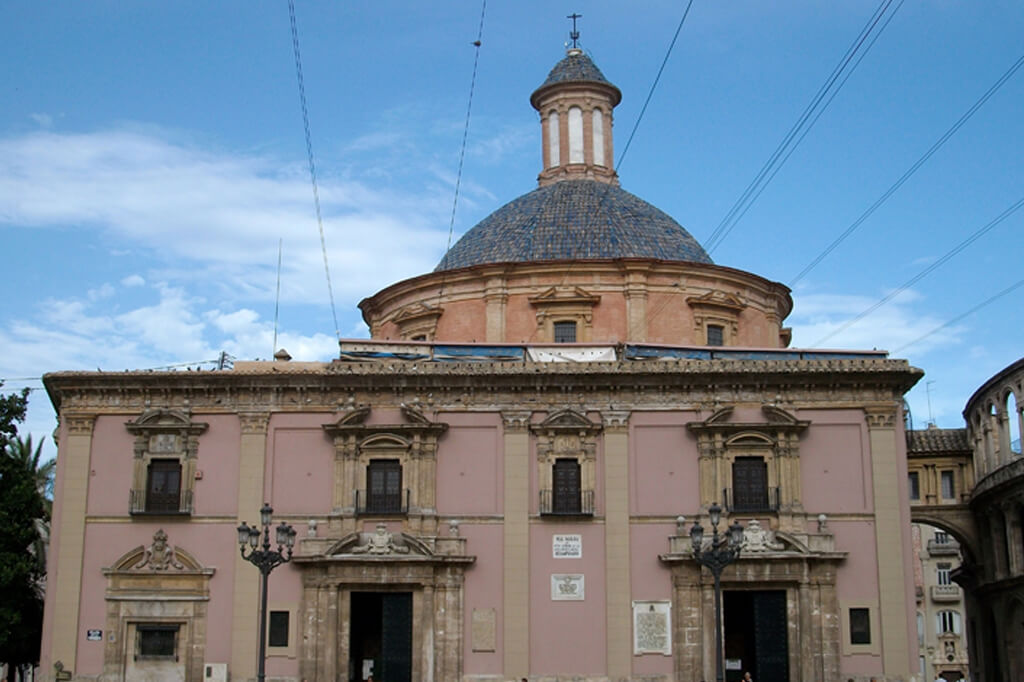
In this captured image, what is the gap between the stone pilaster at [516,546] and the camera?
28.3m

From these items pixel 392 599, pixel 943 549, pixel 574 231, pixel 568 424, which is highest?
pixel 574 231

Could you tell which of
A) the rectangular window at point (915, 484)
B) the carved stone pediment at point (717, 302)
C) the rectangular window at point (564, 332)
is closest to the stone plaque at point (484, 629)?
the rectangular window at point (564, 332)

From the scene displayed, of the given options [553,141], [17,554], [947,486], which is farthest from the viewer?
[947,486]

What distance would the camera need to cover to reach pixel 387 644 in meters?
28.8

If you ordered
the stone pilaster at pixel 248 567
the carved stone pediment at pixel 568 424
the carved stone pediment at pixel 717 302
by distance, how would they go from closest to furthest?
the stone pilaster at pixel 248 567 < the carved stone pediment at pixel 568 424 < the carved stone pediment at pixel 717 302

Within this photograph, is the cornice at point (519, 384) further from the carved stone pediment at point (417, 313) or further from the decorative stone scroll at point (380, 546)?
the carved stone pediment at point (417, 313)

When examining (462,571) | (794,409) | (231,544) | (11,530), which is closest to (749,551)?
(794,409)

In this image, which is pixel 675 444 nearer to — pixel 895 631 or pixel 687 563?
pixel 687 563

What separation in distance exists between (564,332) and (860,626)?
10.5m

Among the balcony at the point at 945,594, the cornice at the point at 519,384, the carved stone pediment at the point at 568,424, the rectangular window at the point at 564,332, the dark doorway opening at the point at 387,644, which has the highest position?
the rectangular window at the point at 564,332

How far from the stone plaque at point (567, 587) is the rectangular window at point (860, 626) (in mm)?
5880

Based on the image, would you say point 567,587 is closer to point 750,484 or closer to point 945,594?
point 750,484

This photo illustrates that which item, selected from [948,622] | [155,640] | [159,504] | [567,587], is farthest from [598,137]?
[948,622]

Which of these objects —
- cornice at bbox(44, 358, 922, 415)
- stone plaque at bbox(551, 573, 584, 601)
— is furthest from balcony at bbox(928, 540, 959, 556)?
stone plaque at bbox(551, 573, 584, 601)
